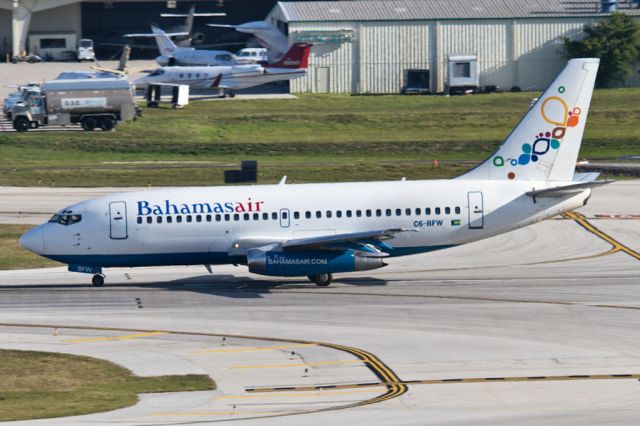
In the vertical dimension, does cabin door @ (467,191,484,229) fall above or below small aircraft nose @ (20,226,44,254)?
above

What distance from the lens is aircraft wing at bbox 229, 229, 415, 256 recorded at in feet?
144

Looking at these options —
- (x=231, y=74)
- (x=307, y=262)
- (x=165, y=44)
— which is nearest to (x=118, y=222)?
(x=307, y=262)

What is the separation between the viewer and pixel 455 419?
92.5ft

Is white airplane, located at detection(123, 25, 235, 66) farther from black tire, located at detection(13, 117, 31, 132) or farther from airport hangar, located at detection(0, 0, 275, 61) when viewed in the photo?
black tire, located at detection(13, 117, 31, 132)

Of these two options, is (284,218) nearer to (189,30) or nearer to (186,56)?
(186,56)

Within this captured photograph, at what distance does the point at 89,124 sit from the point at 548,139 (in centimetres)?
5250

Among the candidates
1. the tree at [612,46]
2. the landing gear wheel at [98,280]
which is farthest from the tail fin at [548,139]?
the tree at [612,46]

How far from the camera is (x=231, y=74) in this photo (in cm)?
10856

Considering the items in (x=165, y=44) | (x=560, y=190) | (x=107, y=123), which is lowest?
(x=560, y=190)

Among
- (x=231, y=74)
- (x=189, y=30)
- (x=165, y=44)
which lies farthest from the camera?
(x=189, y=30)

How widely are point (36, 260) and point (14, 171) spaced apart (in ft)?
84.8

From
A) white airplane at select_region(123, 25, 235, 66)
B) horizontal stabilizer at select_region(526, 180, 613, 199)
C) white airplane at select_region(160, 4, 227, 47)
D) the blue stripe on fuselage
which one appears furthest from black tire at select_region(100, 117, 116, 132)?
horizontal stabilizer at select_region(526, 180, 613, 199)

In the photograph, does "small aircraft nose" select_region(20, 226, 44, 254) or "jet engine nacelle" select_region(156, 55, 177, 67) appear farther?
"jet engine nacelle" select_region(156, 55, 177, 67)

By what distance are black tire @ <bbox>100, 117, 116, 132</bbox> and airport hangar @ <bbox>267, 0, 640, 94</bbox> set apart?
2474cm
